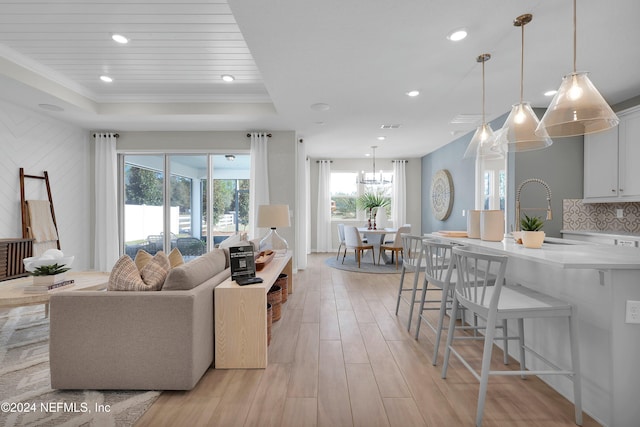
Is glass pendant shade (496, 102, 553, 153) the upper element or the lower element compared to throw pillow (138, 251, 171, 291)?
upper

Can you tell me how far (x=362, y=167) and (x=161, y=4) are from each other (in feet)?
20.6

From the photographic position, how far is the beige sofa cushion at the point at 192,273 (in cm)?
198

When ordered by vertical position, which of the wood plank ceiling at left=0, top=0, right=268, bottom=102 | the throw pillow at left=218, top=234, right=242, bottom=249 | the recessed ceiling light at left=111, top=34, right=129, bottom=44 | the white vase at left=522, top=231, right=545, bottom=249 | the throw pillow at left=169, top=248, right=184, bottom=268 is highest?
the wood plank ceiling at left=0, top=0, right=268, bottom=102

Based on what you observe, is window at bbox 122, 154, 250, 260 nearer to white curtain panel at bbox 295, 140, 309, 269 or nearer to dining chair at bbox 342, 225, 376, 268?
white curtain panel at bbox 295, 140, 309, 269

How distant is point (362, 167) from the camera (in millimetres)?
8203

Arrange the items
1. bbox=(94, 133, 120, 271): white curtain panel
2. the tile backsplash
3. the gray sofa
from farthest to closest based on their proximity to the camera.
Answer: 1. bbox=(94, 133, 120, 271): white curtain panel
2. the tile backsplash
3. the gray sofa

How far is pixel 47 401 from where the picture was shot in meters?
1.81

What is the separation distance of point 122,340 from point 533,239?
2.81 metres

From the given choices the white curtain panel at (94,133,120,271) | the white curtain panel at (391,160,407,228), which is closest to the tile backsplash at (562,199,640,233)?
the white curtain panel at (391,160,407,228)

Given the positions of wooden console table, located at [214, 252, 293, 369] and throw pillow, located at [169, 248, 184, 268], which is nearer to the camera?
wooden console table, located at [214, 252, 293, 369]

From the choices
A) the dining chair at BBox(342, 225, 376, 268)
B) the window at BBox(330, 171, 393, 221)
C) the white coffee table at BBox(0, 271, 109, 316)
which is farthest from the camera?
the window at BBox(330, 171, 393, 221)

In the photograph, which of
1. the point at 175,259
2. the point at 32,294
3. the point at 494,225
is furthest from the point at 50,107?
the point at 494,225

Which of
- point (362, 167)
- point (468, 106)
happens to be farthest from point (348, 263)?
point (468, 106)

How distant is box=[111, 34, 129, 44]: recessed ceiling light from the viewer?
287 cm
